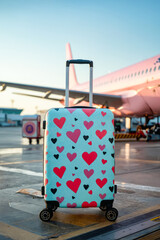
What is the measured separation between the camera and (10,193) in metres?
6.04

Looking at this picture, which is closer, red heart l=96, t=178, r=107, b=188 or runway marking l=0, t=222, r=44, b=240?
runway marking l=0, t=222, r=44, b=240

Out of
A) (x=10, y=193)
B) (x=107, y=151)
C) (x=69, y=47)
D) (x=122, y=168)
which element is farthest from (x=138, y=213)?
(x=69, y=47)

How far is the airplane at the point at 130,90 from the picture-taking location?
851 inches

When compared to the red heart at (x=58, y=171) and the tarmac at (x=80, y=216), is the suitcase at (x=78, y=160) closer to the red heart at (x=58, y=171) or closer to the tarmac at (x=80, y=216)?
the red heart at (x=58, y=171)

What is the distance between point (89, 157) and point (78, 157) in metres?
0.16

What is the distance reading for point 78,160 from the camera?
4457 mm

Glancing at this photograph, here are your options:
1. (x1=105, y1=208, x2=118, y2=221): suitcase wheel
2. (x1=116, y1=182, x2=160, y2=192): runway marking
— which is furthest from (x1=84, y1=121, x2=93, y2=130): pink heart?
(x1=116, y1=182, x2=160, y2=192): runway marking

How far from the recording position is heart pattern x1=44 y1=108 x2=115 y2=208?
4.39 meters

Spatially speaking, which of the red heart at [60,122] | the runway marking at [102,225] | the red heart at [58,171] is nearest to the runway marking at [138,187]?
the runway marking at [102,225]

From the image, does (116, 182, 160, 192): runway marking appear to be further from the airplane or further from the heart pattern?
the airplane

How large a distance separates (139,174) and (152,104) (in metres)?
15.2

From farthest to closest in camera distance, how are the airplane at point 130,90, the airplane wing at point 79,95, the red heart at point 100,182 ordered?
the airplane wing at point 79,95 < the airplane at point 130,90 < the red heart at point 100,182

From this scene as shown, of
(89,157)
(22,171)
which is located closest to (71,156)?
(89,157)

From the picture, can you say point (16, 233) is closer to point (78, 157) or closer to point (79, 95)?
point (78, 157)
